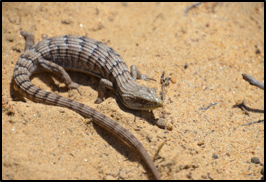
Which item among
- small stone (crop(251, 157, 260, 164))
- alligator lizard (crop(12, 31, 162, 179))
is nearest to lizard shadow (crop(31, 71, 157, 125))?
alligator lizard (crop(12, 31, 162, 179))

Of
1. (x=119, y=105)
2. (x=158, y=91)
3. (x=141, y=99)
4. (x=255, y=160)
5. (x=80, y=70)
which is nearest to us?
(x=255, y=160)

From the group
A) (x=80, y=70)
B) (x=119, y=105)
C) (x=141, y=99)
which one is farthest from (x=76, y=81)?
(x=141, y=99)

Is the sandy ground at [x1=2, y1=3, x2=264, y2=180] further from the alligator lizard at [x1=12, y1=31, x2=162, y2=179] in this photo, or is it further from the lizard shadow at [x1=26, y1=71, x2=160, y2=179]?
the alligator lizard at [x1=12, y1=31, x2=162, y2=179]

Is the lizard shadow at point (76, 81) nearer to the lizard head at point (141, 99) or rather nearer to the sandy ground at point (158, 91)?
the sandy ground at point (158, 91)

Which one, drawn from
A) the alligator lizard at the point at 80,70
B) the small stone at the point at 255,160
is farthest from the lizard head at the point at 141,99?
the small stone at the point at 255,160

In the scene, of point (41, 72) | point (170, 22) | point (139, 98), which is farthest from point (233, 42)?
point (41, 72)

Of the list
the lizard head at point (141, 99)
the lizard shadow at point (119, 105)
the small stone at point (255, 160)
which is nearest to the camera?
the small stone at point (255, 160)

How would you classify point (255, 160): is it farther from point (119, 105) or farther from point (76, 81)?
point (76, 81)
